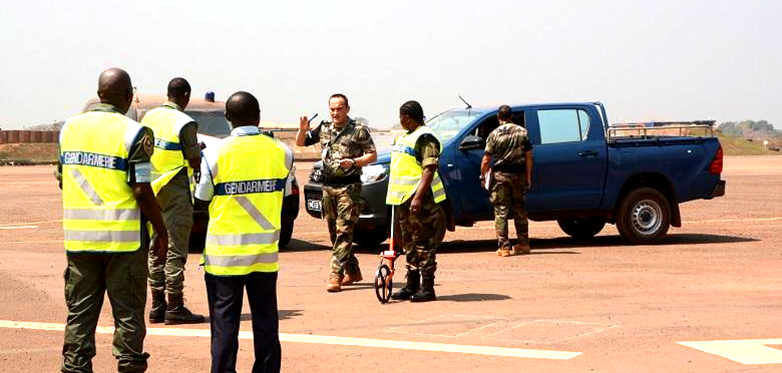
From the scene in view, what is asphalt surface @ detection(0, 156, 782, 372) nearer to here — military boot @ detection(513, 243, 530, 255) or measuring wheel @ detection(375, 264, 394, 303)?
measuring wheel @ detection(375, 264, 394, 303)

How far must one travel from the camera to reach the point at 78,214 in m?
7.21

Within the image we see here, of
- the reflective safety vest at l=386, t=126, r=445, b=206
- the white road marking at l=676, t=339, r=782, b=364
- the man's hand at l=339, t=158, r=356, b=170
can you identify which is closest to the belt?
the man's hand at l=339, t=158, r=356, b=170

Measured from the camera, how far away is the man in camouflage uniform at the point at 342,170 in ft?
41.6

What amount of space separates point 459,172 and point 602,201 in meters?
2.19

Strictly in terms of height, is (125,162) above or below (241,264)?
above

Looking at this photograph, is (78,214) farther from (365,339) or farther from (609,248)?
(609,248)

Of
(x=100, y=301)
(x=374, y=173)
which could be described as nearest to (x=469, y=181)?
(x=374, y=173)

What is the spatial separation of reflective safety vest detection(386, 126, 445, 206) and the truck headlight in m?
4.32

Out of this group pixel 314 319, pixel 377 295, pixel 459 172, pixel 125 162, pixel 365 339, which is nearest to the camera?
pixel 125 162

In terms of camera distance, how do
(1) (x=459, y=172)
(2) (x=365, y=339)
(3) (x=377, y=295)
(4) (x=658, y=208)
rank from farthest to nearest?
(4) (x=658, y=208)
(1) (x=459, y=172)
(3) (x=377, y=295)
(2) (x=365, y=339)

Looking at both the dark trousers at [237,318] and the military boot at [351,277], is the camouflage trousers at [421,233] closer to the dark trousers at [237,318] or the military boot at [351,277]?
the military boot at [351,277]

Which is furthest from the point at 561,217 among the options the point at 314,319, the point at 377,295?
the point at 314,319

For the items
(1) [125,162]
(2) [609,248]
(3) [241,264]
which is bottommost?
(2) [609,248]

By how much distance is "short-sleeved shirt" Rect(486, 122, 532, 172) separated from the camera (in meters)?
16.1
